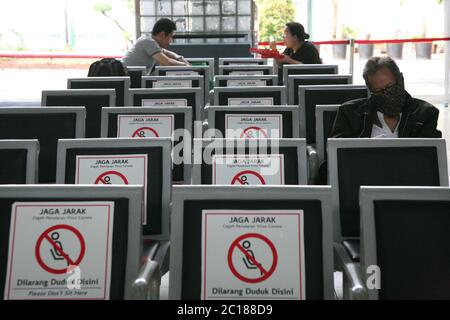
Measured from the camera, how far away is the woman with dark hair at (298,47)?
748 cm

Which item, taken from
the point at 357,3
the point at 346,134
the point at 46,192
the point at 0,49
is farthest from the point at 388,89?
the point at 357,3

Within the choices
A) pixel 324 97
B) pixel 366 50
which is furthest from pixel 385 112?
pixel 366 50

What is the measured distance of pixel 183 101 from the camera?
439cm

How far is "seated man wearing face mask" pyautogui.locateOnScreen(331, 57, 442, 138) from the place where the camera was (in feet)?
10.9

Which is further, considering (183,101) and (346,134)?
(183,101)

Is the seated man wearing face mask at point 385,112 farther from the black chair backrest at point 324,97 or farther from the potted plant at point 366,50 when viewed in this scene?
the potted plant at point 366,50

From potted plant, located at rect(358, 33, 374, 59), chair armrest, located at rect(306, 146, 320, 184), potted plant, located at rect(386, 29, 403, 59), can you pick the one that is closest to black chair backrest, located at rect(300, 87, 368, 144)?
chair armrest, located at rect(306, 146, 320, 184)


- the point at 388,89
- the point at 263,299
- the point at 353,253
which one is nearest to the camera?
the point at 263,299

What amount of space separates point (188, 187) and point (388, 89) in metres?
1.73

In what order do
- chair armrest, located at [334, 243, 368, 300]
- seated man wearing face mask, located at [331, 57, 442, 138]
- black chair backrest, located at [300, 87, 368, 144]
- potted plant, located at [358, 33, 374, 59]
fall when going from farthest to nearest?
potted plant, located at [358, 33, 374, 59], black chair backrest, located at [300, 87, 368, 144], seated man wearing face mask, located at [331, 57, 442, 138], chair armrest, located at [334, 243, 368, 300]

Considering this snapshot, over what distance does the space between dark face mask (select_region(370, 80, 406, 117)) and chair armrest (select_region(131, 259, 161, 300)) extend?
66.4 inches

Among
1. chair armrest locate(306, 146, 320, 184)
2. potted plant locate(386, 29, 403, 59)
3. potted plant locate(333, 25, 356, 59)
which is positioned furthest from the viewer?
potted plant locate(386, 29, 403, 59)

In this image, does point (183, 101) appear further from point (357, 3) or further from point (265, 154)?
point (357, 3)

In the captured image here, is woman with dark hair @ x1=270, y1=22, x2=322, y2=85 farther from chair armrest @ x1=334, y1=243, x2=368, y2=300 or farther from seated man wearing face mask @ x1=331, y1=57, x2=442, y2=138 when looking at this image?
chair armrest @ x1=334, y1=243, x2=368, y2=300
